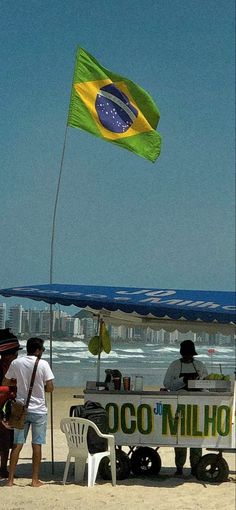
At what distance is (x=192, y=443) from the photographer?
28.8 ft

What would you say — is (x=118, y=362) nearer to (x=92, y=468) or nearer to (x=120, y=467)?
(x=120, y=467)

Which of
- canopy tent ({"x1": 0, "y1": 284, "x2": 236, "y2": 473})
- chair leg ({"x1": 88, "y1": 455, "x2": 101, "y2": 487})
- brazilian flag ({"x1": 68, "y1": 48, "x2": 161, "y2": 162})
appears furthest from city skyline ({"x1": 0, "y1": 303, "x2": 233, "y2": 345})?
brazilian flag ({"x1": 68, "y1": 48, "x2": 161, "y2": 162})

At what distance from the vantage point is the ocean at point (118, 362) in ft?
114

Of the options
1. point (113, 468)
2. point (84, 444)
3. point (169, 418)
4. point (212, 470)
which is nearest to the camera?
point (84, 444)

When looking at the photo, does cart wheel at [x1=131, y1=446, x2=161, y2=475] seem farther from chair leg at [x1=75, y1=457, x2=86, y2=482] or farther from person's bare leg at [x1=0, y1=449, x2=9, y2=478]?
person's bare leg at [x1=0, y1=449, x2=9, y2=478]

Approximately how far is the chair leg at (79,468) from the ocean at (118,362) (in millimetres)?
9618

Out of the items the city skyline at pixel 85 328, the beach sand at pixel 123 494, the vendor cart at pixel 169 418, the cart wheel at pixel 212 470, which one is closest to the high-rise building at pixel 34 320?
the city skyline at pixel 85 328

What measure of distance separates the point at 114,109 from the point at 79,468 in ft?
15.6

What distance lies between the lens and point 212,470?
352 inches

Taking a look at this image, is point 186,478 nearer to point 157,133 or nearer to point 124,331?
point 124,331

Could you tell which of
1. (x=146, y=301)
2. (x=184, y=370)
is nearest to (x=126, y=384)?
(x=184, y=370)

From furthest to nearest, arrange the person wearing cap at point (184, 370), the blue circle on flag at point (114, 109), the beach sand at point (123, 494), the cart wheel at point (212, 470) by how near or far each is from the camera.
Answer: the blue circle on flag at point (114, 109) → the person wearing cap at point (184, 370) → the cart wheel at point (212, 470) → the beach sand at point (123, 494)

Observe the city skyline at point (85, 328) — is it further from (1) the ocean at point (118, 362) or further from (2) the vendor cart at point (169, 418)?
(1) the ocean at point (118, 362)

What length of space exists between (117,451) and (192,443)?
0.72 metres
